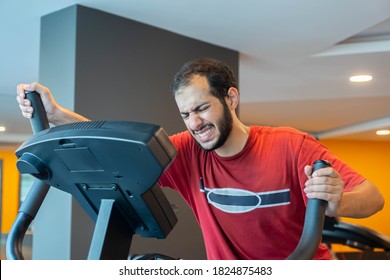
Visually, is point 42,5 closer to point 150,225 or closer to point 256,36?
point 256,36

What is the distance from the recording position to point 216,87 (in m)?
1.33

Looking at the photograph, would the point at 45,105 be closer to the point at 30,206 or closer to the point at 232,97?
the point at 30,206

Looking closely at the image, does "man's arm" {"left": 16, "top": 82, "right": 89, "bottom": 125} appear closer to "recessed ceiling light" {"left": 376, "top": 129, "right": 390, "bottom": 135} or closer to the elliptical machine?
the elliptical machine

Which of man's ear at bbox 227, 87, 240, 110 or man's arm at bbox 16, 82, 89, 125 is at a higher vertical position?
man's ear at bbox 227, 87, 240, 110

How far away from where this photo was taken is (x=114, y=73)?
2.94 m

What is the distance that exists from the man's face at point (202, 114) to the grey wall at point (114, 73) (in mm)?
1567

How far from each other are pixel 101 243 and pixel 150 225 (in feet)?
0.28

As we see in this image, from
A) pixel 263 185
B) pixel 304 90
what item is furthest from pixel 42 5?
pixel 304 90

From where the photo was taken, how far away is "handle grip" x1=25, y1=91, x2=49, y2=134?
1014 millimetres

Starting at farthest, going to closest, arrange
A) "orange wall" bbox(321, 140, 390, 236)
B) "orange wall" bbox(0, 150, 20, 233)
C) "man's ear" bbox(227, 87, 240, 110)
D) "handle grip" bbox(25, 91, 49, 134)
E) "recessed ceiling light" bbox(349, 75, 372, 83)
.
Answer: "orange wall" bbox(0, 150, 20, 233)
"orange wall" bbox(321, 140, 390, 236)
"recessed ceiling light" bbox(349, 75, 372, 83)
"man's ear" bbox(227, 87, 240, 110)
"handle grip" bbox(25, 91, 49, 134)

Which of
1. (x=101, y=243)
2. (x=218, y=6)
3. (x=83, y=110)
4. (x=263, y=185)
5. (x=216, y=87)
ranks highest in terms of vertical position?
(x=218, y=6)

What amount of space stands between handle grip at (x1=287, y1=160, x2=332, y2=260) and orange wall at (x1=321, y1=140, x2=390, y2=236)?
8222 millimetres

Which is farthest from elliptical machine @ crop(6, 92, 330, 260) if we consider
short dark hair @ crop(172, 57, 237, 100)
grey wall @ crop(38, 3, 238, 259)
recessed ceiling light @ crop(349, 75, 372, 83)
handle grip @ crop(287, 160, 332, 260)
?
recessed ceiling light @ crop(349, 75, 372, 83)

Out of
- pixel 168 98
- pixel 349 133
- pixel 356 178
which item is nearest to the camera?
pixel 356 178
